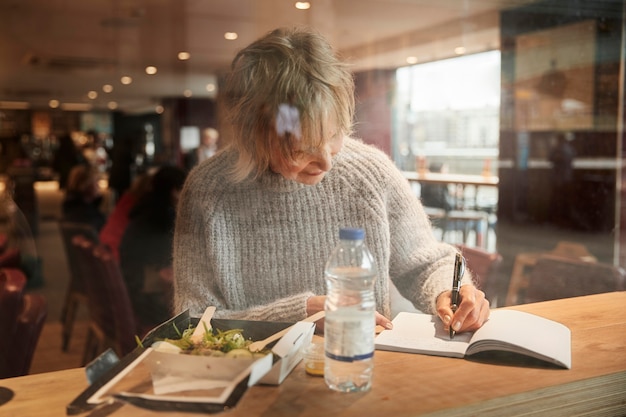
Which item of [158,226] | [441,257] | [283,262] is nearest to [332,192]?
[283,262]

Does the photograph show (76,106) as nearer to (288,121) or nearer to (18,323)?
(18,323)

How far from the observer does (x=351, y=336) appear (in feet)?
3.04

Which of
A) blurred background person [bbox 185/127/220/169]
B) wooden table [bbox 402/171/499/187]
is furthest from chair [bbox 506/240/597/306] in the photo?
blurred background person [bbox 185/127/220/169]

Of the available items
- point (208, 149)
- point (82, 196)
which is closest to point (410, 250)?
point (208, 149)

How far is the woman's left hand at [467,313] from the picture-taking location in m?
1.21

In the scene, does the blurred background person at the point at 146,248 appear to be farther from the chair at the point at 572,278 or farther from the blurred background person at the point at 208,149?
the chair at the point at 572,278

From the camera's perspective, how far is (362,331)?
3.05 feet

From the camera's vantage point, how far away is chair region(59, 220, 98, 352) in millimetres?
3438

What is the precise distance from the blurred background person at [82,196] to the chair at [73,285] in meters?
0.11

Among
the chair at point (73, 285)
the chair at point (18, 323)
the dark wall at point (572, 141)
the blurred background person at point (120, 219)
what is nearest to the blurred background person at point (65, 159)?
the chair at point (73, 285)

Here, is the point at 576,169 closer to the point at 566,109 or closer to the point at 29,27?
the point at 566,109

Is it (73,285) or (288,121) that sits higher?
(288,121)

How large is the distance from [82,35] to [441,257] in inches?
147

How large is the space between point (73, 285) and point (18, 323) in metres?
2.24
